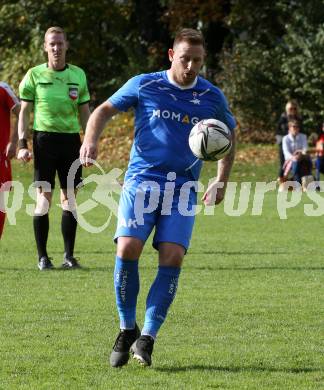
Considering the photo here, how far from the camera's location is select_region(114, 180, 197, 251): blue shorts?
23.4 feet

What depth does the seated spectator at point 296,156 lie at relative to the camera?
24.5m

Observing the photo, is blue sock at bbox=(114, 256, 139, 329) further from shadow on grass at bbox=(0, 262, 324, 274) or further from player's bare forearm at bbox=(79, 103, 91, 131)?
player's bare forearm at bbox=(79, 103, 91, 131)

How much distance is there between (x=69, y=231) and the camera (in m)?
12.2

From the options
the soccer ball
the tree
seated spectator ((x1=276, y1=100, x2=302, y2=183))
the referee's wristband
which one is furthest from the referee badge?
the tree

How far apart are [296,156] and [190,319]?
52.8ft

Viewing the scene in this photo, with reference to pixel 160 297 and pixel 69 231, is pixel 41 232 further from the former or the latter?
pixel 160 297

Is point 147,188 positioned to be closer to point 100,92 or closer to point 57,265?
point 57,265

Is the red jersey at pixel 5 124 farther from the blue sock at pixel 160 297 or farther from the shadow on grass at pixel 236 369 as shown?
the shadow on grass at pixel 236 369

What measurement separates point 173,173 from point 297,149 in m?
18.0

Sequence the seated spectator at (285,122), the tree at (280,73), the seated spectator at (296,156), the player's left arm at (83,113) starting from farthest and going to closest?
the tree at (280,73)
the seated spectator at (285,122)
the seated spectator at (296,156)
the player's left arm at (83,113)

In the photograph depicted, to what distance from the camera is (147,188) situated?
283 inches

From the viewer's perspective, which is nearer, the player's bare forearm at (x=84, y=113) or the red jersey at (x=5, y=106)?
the red jersey at (x=5, y=106)

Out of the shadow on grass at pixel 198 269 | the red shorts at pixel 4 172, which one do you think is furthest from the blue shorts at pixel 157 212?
the shadow on grass at pixel 198 269

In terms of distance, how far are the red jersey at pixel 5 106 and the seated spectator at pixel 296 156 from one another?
45.5 ft
